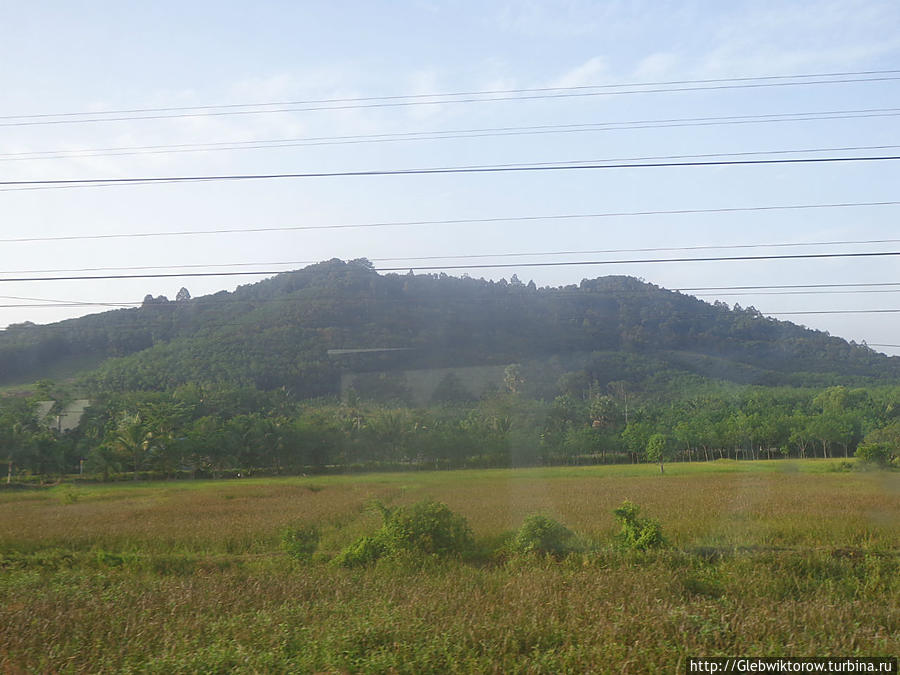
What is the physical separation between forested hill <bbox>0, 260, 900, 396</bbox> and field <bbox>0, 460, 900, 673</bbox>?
2.59 meters

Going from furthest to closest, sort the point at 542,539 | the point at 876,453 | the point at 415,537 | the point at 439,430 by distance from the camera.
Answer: the point at 439,430
the point at 876,453
the point at 542,539
the point at 415,537

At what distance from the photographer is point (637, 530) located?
8.77 meters

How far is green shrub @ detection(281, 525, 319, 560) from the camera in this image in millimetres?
9141

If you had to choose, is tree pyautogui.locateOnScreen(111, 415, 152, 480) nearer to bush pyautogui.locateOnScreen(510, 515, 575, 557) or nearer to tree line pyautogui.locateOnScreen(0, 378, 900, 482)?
tree line pyautogui.locateOnScreen(0, 378, 900, 482)

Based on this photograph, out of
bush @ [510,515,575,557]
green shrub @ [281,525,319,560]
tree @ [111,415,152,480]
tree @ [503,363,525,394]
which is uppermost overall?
tree @ [503,363,525,394]

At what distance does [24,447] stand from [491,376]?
10.1 m

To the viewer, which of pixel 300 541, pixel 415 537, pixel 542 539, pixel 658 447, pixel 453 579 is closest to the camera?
pixel 453 579

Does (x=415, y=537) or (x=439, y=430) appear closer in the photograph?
(x=415, y=537)

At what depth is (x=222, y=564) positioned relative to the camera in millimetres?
8945

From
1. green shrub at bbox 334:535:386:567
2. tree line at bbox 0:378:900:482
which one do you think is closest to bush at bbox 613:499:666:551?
green shrub at bbox 334:535:386:567

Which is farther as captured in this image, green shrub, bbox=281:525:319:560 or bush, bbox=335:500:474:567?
green shrub, bbox=281:525:319:560

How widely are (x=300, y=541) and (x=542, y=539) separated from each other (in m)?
3.79

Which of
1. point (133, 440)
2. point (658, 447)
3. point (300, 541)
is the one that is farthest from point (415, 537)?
point (658, 447)

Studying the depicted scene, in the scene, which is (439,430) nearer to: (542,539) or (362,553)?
(542,539)
